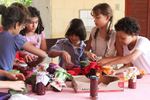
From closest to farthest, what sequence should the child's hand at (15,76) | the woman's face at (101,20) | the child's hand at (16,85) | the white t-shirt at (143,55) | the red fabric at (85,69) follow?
the child's hand at (16,85) < the child's hand at (15,76) < the red fabric at (85,69) < the white t-shirt at (143,55) < the woman's face at (101,20)

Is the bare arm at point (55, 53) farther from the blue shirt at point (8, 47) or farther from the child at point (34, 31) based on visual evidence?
the blue shirt at point (8, 47)

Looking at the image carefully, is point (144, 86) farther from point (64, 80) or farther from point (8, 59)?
point (8, 59)

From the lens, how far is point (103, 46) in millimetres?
2404

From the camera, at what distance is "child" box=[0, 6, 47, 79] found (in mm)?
1870

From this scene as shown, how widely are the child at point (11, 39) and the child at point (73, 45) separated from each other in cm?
35

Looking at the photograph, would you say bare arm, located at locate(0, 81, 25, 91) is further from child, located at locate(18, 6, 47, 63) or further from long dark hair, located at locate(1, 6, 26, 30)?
child, located at locate(18, 6, 47, 63)

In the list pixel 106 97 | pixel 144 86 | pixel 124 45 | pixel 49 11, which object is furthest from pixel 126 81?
pixel 49 11

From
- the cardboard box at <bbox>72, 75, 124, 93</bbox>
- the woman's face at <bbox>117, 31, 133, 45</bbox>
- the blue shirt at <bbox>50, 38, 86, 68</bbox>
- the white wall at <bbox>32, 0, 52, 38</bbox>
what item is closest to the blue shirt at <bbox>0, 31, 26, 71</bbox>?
the cardboard box at <bbox>72, 75, 124, 93</bbox>

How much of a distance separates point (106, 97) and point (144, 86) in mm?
336

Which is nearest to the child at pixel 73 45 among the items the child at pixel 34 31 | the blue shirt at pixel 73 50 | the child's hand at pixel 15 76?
the blue shirt at pixel 73 50

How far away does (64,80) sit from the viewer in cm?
178

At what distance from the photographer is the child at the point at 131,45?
2047 mm

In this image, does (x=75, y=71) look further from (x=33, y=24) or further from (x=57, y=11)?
(x=57, y=11)

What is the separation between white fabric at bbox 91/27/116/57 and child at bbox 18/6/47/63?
1.54 feet
